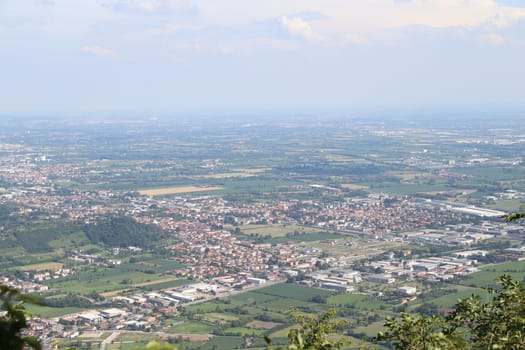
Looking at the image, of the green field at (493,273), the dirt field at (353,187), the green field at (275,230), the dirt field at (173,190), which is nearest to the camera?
the green field at (493,273)

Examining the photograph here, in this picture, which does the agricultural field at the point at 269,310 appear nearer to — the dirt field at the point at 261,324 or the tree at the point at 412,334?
the dirt field at the point at 261,324

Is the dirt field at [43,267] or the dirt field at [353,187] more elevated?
the dirt field at [353,187]

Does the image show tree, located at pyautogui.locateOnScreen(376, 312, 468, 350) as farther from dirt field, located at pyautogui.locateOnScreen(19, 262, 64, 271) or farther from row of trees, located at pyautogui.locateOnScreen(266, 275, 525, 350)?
dirt field, located at pyautogui.locateOnScreen(19, 262, 64, 271)

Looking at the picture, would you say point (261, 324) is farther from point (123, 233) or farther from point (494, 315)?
point (123, 233)

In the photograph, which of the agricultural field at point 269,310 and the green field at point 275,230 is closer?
the agricultural field at point 269,310

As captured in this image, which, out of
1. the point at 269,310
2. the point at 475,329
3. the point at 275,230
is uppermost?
the point at 475,329

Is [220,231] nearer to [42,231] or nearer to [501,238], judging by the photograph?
[42,231]

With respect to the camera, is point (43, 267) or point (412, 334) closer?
point (412, 334)

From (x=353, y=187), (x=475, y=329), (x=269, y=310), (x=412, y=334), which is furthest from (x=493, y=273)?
(x=353, y=187)

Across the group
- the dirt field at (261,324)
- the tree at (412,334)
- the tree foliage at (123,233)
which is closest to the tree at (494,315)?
the tree at (412,334)

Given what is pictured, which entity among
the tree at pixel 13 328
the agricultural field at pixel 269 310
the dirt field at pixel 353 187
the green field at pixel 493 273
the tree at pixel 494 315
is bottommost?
the dirt field at pixel 353 187

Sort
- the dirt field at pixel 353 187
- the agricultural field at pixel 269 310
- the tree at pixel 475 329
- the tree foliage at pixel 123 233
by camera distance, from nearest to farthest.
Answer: the tree at pixel 475 329 < the agricultural field at pixel 269 310 < the tree foliage at pixel 123 233 < the dirt field at pixel 353 187
